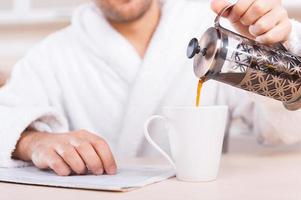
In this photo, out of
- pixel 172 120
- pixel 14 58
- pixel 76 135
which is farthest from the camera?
pixel 14 58

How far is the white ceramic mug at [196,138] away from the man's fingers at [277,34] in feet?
0.43

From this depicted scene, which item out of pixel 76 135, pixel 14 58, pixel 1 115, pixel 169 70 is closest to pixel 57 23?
pixel 14 58

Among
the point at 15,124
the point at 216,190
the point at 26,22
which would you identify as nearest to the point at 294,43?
the point at 216,190

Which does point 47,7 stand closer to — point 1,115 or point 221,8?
point 1,115

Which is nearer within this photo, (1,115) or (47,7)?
(1,115)

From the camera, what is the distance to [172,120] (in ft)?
2.48

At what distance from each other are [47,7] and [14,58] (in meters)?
0.26

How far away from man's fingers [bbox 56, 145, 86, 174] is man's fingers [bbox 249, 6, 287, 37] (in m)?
0.35

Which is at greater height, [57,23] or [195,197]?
[57,23]

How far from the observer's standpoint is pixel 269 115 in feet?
3.59

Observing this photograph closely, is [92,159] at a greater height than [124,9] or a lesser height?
lesser

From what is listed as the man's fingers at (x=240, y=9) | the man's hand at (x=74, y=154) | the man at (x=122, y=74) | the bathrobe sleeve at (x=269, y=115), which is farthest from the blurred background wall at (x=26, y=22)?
the man's fingers at (x=240, y=9)

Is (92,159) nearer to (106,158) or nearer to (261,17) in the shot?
(106,158)

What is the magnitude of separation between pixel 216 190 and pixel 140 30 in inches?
31.7
